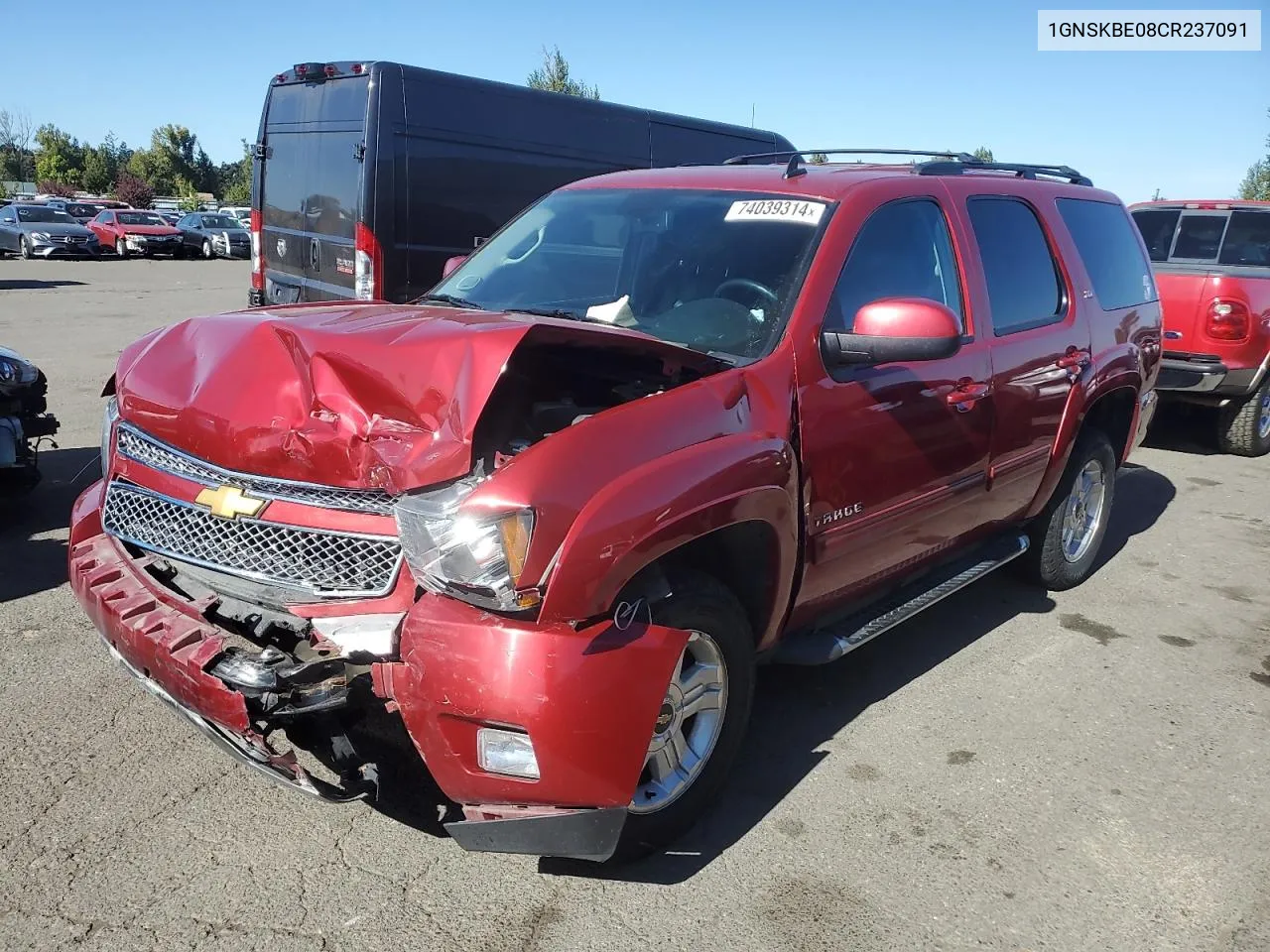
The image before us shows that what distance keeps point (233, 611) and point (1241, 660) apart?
13.7 feet

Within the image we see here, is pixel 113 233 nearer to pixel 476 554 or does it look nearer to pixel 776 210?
pixel 776 210

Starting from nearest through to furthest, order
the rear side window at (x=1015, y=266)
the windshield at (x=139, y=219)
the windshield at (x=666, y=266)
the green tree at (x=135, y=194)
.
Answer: the windshield at (x=666, y=266)
the rear side window at (x=1015, y=266)
the windshield at (x=139, y=219)
the green tree at (x=135, y=194)

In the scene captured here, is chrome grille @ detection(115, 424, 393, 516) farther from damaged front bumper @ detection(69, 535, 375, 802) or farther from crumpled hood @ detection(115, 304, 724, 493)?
damaged front bumper @ detection(69, 535, 375, 802)

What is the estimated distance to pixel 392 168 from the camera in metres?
7.60

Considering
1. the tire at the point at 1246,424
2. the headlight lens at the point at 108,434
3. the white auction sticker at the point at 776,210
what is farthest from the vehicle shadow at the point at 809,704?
the tire at the point at 1246,424

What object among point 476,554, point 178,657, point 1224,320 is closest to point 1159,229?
point 1224,320

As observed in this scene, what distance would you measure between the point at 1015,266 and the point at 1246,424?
5.61m

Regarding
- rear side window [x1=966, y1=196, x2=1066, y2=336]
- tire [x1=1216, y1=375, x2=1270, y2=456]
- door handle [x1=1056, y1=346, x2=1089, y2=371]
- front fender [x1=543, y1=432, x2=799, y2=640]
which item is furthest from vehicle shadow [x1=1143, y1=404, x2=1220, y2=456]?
front fender [x1=543, y1=432, x2=799, y2=640]

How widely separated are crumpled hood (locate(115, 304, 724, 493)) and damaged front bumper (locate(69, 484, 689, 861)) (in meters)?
0.44

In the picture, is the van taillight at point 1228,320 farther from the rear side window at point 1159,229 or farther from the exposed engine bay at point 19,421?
the exposed engine bay at point 19,421

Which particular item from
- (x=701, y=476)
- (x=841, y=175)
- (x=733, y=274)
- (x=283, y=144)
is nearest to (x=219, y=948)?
(x=701, y=476)

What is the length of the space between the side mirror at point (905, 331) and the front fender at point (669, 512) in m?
0.46

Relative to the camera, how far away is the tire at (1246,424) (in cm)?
858

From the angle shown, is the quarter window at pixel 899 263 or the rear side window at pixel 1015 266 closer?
the quarter window at pixel 899 263
